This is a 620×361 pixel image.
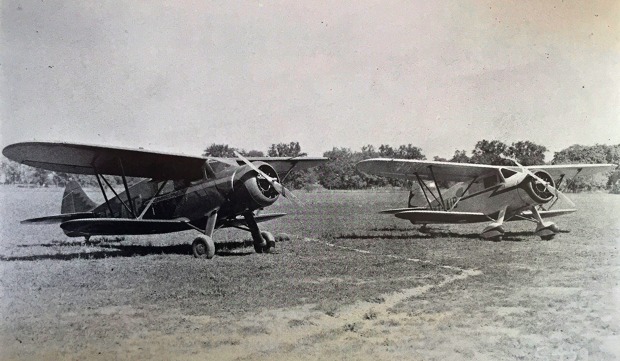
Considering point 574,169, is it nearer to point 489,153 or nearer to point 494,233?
point 489,153

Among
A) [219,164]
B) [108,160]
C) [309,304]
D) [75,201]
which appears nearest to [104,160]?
[108,160]

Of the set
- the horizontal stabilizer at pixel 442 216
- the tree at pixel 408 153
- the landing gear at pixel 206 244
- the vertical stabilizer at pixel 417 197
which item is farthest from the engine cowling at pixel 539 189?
the landing gear at pixel 206 244

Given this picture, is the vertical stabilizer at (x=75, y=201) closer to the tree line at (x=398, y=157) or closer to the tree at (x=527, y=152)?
the tree line at (x=398, y=157)

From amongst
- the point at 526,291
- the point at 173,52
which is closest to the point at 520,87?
the point at 526,291

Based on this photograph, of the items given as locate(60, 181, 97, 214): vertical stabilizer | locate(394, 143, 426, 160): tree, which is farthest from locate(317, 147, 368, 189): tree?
locate(60, 181, 97, 214): vertical stabilizer

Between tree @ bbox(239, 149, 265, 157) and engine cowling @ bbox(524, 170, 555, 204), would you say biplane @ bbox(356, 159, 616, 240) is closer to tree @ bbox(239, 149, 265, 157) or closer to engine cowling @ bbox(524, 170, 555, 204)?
engine cowling @ bbox(524, 170, 555, 204)

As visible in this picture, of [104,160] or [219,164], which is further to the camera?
[219,164]
